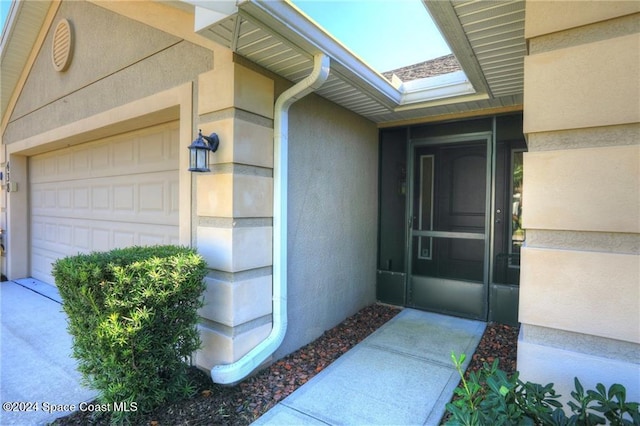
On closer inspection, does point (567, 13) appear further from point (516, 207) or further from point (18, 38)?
point (18, 38)

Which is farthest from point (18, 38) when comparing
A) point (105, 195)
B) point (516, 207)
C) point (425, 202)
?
point (516, 207)

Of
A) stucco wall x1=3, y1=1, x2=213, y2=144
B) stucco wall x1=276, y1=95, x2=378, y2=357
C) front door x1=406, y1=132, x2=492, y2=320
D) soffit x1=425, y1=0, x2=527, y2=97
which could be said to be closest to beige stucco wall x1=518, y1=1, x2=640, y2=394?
soffit x1=425, y1=0, x2=527, y2=97

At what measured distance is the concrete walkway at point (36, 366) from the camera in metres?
2.57

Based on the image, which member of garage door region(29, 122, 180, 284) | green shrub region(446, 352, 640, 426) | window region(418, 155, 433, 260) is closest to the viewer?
green shrub region(446, 352, 640, 426)

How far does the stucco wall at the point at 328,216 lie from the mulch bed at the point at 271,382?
170 mm

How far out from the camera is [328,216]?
4012 mm

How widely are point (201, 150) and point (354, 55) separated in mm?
1642

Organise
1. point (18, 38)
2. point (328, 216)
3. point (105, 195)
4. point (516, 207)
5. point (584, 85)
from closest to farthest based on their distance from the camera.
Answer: point (584, 85), point (328, 216), point (516, 207), point (105, 195), point (18, 38)

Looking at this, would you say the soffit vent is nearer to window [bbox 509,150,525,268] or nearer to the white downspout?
the white downspout

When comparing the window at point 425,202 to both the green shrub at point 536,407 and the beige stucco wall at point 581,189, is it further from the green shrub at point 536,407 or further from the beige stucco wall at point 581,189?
the green shrub at point 536,407

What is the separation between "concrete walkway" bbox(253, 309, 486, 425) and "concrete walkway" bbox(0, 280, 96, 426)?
1.67 metres

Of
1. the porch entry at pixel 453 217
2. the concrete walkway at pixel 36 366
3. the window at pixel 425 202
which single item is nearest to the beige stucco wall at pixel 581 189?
the porch entry at pixel 453 217

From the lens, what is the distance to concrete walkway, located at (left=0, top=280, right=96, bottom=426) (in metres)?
2.57

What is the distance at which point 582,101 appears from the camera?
5.38 ft
